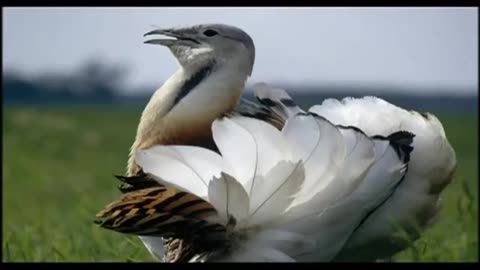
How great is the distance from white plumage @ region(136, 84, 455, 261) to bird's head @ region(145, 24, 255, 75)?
10cm

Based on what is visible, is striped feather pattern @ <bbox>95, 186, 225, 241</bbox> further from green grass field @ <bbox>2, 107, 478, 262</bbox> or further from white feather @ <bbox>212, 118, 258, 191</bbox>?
green grass field @ <bbox>2, 107, 478, 262</bbox>

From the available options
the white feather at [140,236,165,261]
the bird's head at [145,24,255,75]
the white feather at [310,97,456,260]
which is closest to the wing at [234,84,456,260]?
the white feather at [310,97,456,260]

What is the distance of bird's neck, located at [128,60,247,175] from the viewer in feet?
5.37

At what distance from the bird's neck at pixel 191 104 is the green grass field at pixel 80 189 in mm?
152

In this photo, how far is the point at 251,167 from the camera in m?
1.63

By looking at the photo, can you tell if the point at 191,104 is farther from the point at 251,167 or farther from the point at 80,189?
the point at 80,189

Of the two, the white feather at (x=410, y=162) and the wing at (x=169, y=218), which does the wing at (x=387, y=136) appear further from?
the wing at (x=169, y=218)

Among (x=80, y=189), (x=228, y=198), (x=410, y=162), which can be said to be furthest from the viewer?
(x=80, y=189)

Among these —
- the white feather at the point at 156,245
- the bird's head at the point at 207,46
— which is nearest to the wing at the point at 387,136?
the bird's head at the point at 207,46

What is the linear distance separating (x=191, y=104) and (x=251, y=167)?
0.13 metres

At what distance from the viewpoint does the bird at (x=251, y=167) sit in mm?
1620

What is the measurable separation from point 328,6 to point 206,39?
196 mm

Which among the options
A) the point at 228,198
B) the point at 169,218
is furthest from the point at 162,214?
the point at 228,198

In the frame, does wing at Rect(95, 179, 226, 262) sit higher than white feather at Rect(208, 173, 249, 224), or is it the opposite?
white feather at Rect(208, 173, 249, 224)
